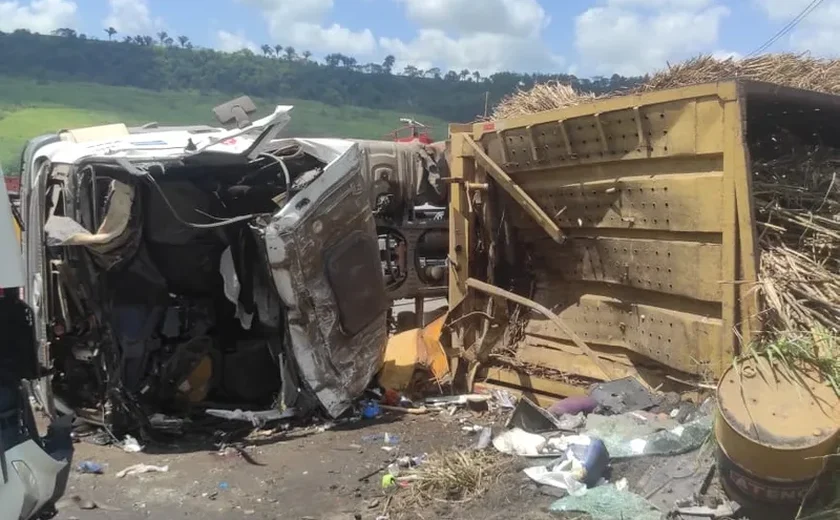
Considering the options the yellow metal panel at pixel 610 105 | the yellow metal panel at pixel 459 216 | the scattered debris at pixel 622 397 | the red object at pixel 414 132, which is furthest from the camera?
the red object at pixel 414 132

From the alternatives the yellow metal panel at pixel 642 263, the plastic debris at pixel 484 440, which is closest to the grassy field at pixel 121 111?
the yellow metal panel at pixel 642 263

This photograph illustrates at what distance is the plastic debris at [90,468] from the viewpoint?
16.8ft

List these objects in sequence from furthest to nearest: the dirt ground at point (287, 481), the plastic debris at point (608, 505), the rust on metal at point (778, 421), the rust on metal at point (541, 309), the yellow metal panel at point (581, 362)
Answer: the rust on metal at point (541, 309), the yellow metal panel at point (581, 362), the dirt ground at point (287, 481), the plastic debris at point (608, 505), the rust on metal at point (778, 421)

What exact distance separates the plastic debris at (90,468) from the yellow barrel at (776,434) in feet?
12.1

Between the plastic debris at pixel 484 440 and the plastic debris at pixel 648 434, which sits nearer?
the plastic debris at pixel 648 434

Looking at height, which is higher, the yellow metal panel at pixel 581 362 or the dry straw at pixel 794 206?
the dry straw at pixel 794 206

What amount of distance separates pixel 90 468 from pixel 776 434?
3.99 meters

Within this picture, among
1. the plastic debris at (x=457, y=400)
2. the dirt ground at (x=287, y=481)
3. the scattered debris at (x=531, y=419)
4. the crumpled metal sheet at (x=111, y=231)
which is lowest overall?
the dirt ground at (x=287, y=481)

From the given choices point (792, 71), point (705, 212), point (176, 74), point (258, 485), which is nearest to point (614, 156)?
point (705, 212)

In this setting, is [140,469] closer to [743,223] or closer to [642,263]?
[642,263]

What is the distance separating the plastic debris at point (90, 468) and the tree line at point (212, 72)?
7056cm

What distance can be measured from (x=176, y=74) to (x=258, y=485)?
294ft

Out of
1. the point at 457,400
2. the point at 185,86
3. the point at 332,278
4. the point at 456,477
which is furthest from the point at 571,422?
the point at 185,86

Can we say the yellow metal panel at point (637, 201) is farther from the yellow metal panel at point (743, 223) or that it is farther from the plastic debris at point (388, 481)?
the plastic debris at point (388, 481)
